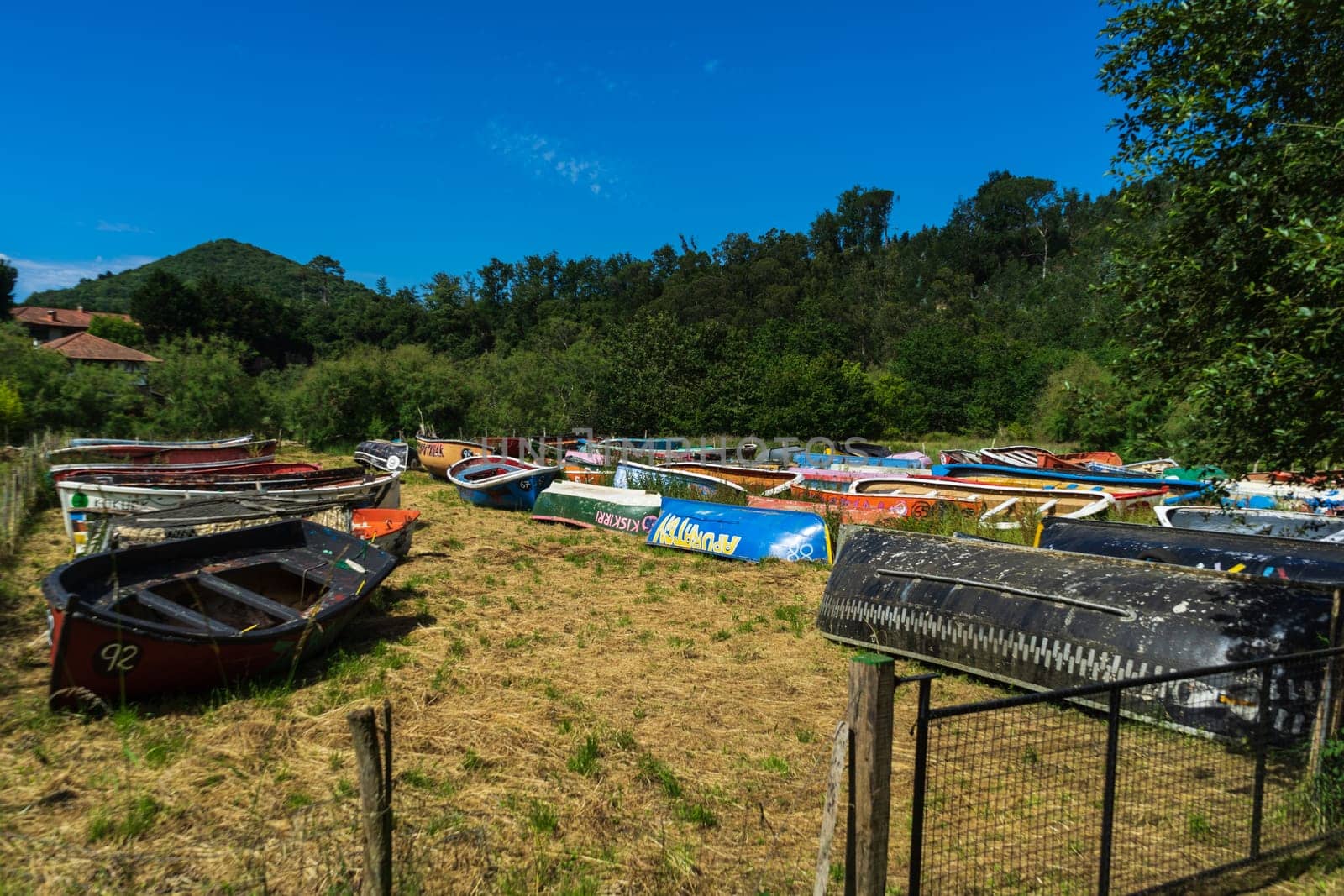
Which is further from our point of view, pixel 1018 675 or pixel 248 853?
pixel 1018 675

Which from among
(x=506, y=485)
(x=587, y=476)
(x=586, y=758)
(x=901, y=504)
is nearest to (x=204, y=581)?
(x=586, y=758)

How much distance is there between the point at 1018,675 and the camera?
6258 millimetres

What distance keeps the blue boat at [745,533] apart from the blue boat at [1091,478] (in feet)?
19.0

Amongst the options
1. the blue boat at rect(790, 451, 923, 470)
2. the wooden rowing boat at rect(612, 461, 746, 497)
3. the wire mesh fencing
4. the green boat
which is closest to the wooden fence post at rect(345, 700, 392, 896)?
the wire mesh fencing

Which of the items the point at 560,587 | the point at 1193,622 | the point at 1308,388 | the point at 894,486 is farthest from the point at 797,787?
the point at 894,486

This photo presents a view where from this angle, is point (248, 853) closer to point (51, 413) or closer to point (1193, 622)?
point (1193, 622)

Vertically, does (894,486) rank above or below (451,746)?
above

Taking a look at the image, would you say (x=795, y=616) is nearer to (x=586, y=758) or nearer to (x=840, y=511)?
(x=586, y=758)

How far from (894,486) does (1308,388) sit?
12380 millimetres

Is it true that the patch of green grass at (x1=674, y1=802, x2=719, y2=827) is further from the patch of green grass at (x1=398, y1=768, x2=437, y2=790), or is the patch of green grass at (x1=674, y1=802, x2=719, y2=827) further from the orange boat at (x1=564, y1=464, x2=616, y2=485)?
the orange boat at (x1=564, y1=464, x2=616, y2=485)

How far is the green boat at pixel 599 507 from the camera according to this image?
14852 millimetres

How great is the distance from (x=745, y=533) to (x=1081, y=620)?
6.98 metres

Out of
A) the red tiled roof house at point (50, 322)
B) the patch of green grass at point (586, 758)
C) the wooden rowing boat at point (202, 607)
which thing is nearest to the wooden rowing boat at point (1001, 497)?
the patch of green grass at point (586, 758)

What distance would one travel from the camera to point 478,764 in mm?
5223
